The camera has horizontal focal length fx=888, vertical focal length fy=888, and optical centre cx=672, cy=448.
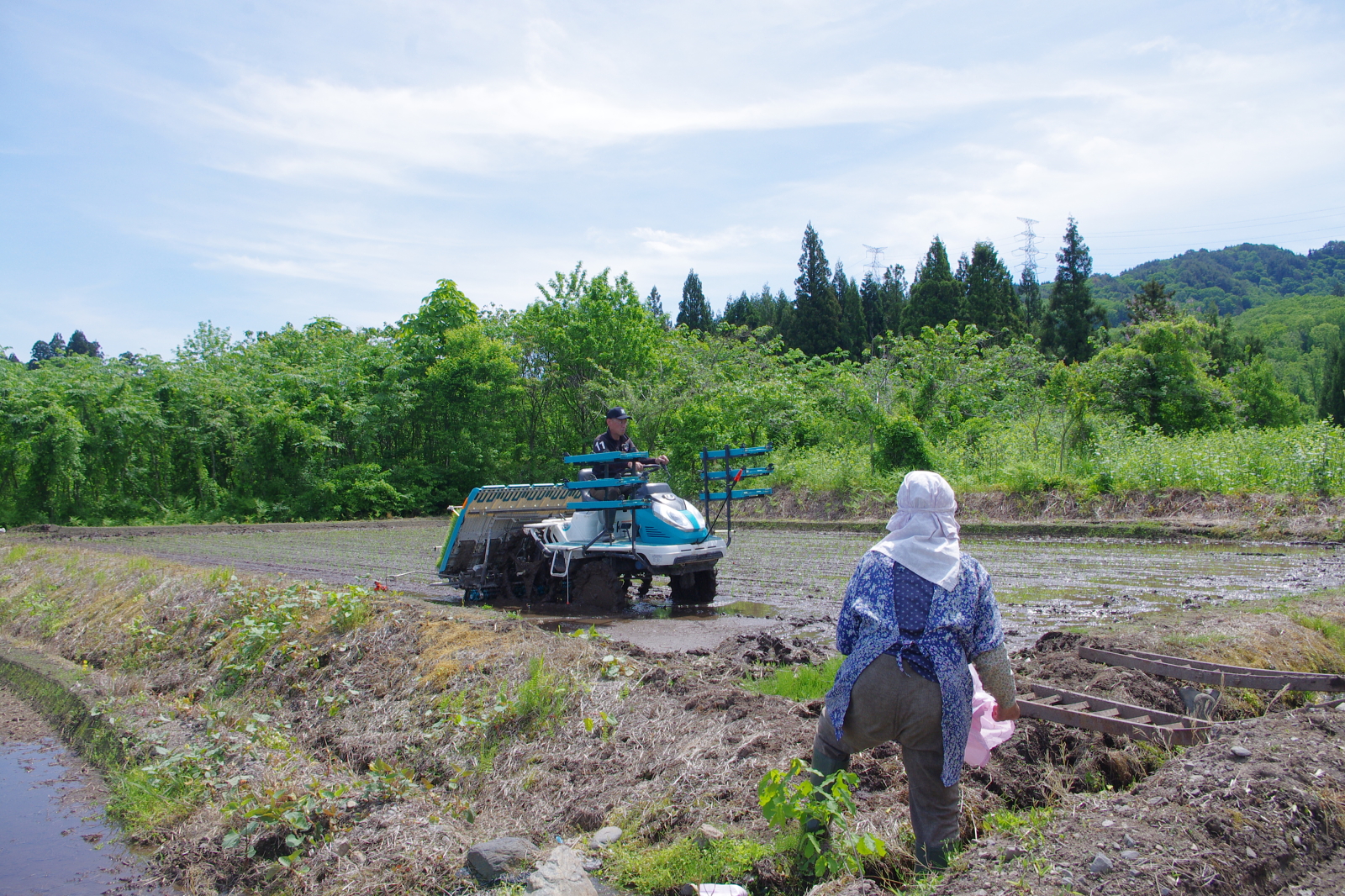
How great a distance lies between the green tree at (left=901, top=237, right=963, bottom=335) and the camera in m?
49.5

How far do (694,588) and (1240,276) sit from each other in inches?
7014

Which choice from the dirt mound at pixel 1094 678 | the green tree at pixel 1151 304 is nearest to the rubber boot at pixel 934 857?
the dirt mound at pixel 1094 678

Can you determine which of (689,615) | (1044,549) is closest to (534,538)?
(689,615)

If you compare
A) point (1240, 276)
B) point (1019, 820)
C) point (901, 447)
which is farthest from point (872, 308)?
point (1240, 276)

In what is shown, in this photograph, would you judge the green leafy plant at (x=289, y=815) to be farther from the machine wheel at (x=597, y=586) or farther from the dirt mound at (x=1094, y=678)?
the machine wheel at (x=597, y=586)

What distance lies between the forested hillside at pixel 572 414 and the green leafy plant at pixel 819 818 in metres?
18.1

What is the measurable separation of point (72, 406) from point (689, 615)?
28696mm

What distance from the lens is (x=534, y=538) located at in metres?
11.9

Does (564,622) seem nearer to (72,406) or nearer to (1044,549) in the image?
(1044,549)

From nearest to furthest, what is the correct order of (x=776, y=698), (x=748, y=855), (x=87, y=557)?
(x=748, y=855)
(x=776, y=698)
(x=87, y=557)

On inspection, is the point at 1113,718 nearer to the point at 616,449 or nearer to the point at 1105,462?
the point at 616,449

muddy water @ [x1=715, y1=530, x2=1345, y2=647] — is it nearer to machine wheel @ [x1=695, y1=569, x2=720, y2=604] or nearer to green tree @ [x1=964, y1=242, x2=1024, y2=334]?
machine wheel @ [x1=695, y1=569, x2=720, y2=604]

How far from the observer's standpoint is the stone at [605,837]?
4090 mm

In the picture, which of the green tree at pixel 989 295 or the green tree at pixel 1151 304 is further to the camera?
the green tree at pixel 1151 304
